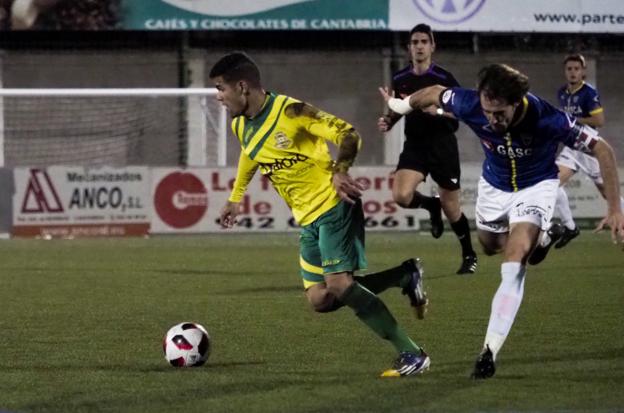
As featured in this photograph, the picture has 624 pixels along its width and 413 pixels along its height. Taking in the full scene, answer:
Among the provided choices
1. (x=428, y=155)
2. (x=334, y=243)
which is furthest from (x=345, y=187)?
(x=428, y=155)

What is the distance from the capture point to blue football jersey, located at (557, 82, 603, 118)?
14859 mm

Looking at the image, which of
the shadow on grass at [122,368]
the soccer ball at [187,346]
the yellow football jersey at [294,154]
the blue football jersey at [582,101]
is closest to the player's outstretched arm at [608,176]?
the yellow football jersey at [294,154]

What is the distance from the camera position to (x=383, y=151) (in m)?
25.9

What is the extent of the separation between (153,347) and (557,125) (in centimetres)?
275

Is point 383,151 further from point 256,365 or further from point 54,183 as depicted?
point 256,365

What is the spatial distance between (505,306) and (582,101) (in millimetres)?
8564

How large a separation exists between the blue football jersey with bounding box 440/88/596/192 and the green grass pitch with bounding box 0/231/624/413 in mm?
1019

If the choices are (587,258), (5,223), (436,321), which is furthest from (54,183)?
(436,321)

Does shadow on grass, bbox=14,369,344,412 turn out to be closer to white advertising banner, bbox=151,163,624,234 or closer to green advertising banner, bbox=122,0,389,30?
white advertising banner, bbox=151,163,624,234

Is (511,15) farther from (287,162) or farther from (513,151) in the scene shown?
(287,162)

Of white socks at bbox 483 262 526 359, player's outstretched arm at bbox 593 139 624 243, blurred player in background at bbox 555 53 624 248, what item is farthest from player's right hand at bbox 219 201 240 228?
blurred player in background at bbox 555 53 624 248

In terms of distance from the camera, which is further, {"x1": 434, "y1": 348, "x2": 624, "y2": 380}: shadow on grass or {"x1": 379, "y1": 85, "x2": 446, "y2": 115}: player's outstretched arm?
{"x1": 379, "y1": 85, "x2": 446, "y2": 115}: player's outstretched arm

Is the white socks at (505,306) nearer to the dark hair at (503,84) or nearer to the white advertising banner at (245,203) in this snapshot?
the dark hair at (503,84)

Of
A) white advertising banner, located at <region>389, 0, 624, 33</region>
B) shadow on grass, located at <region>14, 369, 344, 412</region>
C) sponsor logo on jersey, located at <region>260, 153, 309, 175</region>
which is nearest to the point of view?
shadow on grass, located at <region>14, 369, 344, 412</region>
